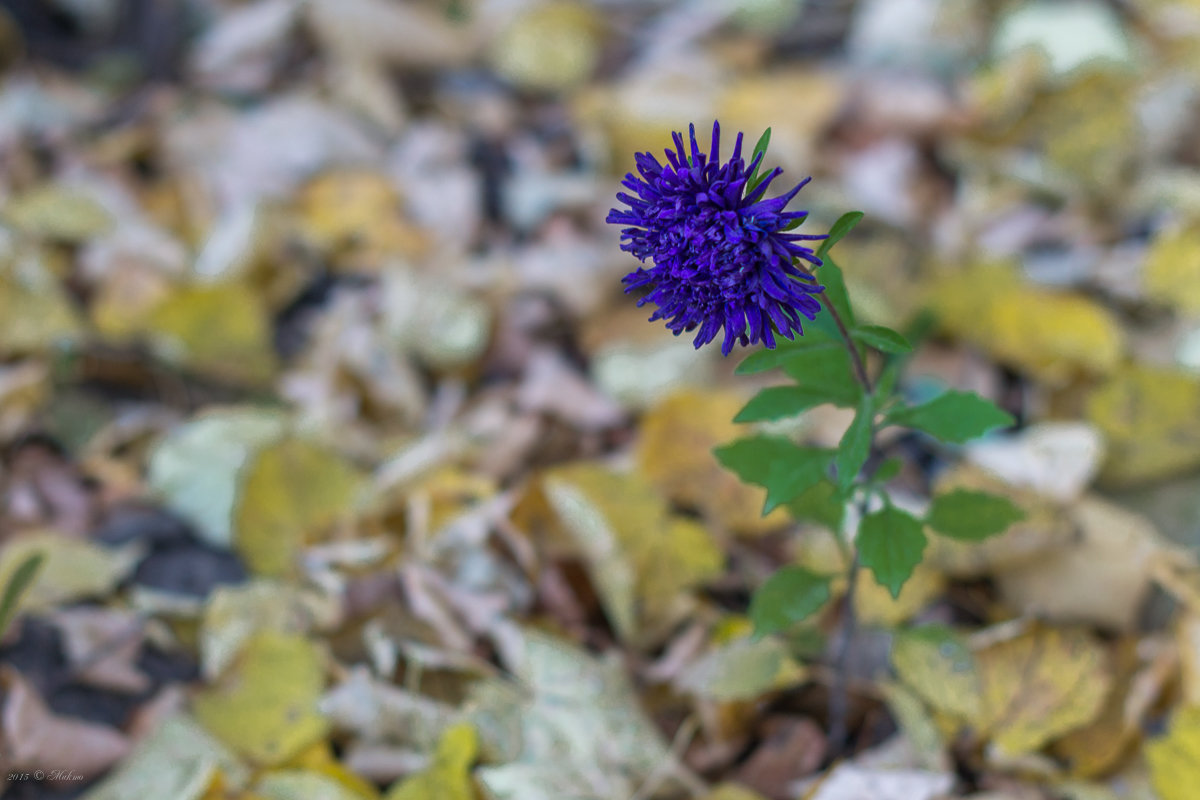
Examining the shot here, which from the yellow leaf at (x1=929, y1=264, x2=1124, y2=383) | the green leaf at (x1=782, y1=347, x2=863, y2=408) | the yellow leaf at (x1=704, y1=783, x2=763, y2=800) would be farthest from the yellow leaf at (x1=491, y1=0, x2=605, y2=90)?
the yellow leaf at (x1=704, y1=783, x2=763, y2=800)

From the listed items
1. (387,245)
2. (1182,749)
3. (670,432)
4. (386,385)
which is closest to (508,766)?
(670,432)

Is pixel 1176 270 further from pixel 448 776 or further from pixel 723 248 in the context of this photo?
pixel 448 776

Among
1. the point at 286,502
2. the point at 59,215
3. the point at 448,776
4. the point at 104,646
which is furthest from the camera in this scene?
the point at 59,215

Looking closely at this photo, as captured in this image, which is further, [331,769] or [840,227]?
[331,769]

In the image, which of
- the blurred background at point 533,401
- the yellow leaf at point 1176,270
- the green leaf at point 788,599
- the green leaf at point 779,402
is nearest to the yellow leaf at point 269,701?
the blurred background at point 533,401

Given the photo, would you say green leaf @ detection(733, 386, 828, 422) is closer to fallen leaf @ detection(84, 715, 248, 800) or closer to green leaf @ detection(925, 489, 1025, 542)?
green leaf @ detection(925, 489, 1025, 542)

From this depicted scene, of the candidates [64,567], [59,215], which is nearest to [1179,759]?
[64,567]

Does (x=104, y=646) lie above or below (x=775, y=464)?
below

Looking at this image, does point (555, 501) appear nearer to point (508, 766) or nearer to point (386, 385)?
point (508, 766)

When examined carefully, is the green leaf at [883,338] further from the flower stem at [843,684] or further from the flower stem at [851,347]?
the flower stem at [843,684]
